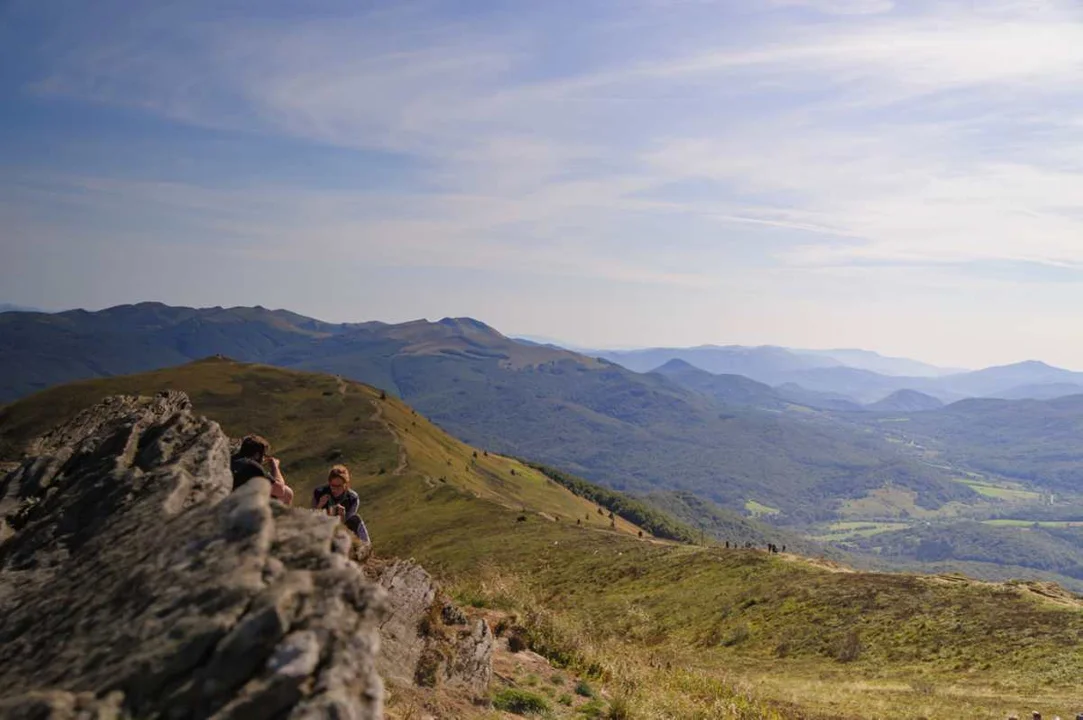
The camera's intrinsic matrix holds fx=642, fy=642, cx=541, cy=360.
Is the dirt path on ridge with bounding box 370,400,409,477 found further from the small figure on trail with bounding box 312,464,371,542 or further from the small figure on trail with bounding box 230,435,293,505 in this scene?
the small figure on trail with bounding box 230,435,293,505

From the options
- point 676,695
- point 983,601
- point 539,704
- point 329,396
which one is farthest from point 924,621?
point 329,396

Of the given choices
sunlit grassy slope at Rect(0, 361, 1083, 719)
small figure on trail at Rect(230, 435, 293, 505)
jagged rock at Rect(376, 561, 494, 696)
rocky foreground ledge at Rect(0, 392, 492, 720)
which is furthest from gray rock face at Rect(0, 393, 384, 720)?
sunlit grassy slope at Rect(0, 361, 1083, 719)

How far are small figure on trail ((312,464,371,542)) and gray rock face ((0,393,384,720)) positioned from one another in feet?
12.5

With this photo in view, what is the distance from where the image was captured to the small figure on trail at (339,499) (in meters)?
14.4

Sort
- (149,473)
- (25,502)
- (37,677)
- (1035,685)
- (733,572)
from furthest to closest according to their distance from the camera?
(733,572) → (1035,685) → (25,502) → (149,473) → (37,677)

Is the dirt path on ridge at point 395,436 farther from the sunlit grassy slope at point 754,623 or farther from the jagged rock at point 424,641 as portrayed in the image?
the jagged rock at point 424,641

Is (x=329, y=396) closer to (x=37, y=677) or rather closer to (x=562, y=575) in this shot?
(x=562, y=575)

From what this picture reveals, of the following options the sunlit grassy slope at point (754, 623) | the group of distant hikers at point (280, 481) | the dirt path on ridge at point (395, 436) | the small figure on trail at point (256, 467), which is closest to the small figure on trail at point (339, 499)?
the group of distant hikers at point (280, 481)

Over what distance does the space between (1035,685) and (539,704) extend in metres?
22.1

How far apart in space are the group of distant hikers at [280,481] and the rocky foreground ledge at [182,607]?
0.43 m

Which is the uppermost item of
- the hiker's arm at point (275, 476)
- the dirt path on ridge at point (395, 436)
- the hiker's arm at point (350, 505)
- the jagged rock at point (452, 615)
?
the hiker's arm at point (275, 476)

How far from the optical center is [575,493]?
637ft

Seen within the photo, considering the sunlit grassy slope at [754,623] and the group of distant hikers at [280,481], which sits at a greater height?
the group of distant hikers at [280,481]

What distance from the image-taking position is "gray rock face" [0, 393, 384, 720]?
6.42 meters
